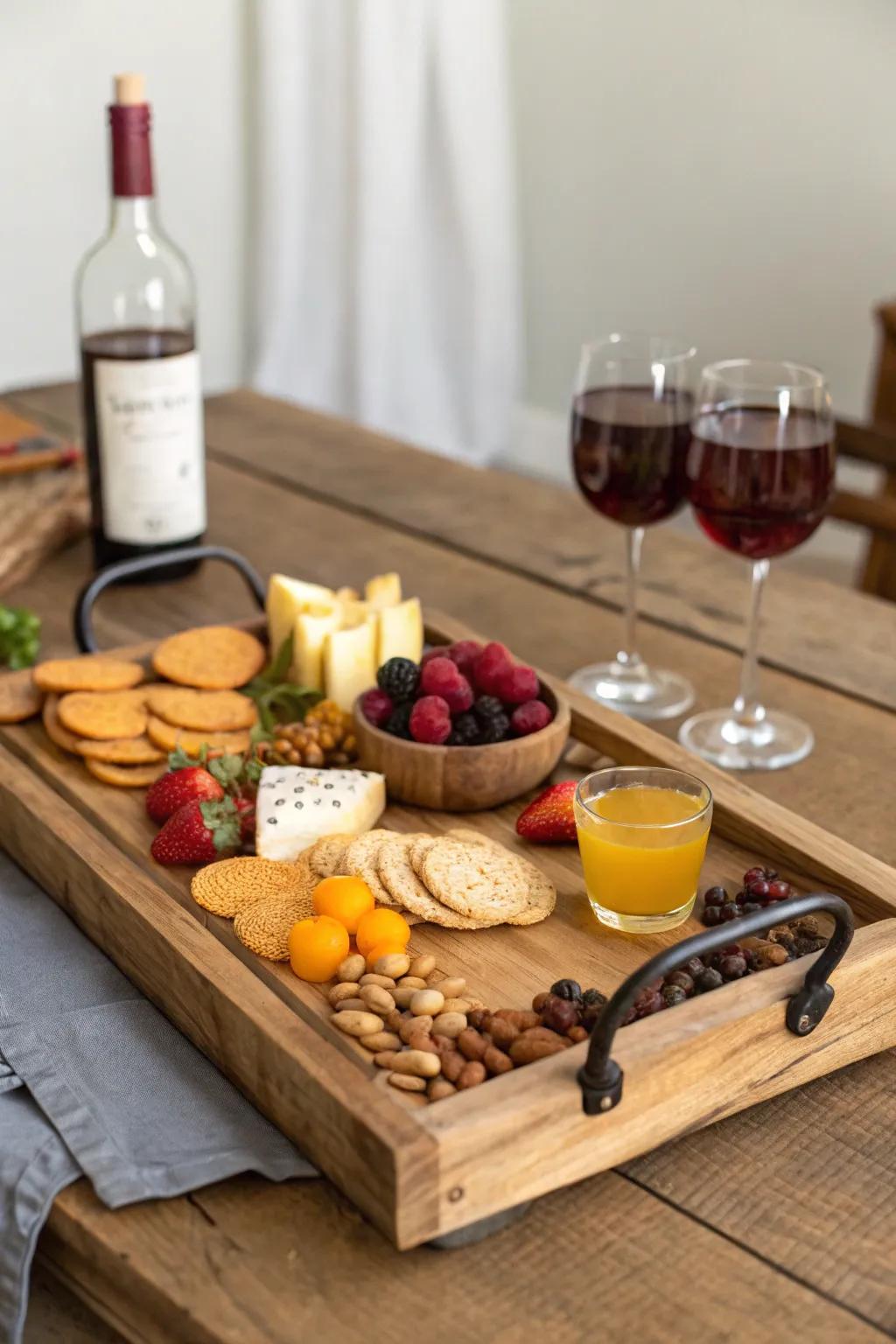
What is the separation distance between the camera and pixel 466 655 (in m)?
1.19

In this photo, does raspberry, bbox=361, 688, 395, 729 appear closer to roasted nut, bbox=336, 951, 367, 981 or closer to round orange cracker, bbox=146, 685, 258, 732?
round orange cracker, bbox=146, 685, 258, 732

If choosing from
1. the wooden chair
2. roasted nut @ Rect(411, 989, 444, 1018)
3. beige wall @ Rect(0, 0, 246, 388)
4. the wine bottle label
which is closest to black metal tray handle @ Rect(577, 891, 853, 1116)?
roasted nut @ Rect(411, 989, 444, 1018)

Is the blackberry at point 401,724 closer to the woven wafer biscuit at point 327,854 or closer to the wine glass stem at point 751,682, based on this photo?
the woven wafer biscuit at point 327,854

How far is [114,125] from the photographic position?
4.75 feet

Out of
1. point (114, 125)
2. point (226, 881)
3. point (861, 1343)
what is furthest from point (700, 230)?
point (861, 1343)

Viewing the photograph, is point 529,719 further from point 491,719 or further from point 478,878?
point 478,878

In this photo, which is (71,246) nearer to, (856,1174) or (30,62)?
(30,62)

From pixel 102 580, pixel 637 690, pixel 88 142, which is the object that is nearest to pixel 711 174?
pixel 88 142

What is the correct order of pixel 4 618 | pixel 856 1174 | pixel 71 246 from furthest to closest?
pixel 71 246 → pixel 4 618 → pixel 856 1174

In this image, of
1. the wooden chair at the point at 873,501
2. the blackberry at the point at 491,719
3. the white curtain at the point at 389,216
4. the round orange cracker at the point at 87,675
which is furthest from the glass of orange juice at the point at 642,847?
the white curtain at the point at 389,216

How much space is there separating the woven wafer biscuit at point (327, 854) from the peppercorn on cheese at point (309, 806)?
0.02 meters

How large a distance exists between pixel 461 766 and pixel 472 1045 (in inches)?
12.4

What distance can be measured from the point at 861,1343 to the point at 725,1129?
0.16 metres

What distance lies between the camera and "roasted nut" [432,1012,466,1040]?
83 centimetres
